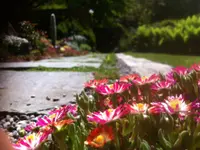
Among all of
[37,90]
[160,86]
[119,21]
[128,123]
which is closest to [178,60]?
[37,90]

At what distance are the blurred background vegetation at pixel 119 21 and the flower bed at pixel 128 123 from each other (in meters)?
6.83

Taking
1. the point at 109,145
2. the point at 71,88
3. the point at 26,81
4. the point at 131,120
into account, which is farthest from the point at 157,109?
the point at 26,81

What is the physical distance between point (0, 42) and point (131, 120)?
23.3ft

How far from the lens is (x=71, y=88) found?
2779 mm

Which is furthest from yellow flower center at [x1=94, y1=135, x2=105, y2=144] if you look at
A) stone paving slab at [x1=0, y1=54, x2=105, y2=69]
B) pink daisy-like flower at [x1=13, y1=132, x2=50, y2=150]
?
stone paving slab at [x1=0, y1=54, x2=105, y2=69]

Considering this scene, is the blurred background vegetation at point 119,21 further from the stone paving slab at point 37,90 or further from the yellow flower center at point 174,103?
the yellow flower center at point 174,103

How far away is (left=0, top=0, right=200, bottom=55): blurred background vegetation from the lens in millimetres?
9570

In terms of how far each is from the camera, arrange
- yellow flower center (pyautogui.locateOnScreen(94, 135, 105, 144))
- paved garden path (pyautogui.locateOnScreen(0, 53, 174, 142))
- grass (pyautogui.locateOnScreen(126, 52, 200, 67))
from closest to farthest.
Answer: yellow flower center (pyautogui.locateOnScreen(94, 135, 105, 144)) → paved garden path (pyautogui.locateOnScreen(0, 53, 174, 142)) → grass (pyautogui.locateOnScreen(126, 52, 200, 67))

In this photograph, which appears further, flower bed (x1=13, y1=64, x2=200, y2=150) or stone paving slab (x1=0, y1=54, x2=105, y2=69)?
stone paving slab (x1=0, y1=54, x2=105, y2=69)

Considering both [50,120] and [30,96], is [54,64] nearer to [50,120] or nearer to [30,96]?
[30,96]

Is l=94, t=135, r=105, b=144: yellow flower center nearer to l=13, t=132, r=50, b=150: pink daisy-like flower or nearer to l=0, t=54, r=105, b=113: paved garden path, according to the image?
l=13, t=132, r=50, b=150: pink daisy-like flower

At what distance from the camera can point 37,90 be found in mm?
2762

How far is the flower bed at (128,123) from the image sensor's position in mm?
770

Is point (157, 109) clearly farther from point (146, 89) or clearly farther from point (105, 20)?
point (105, 20)
